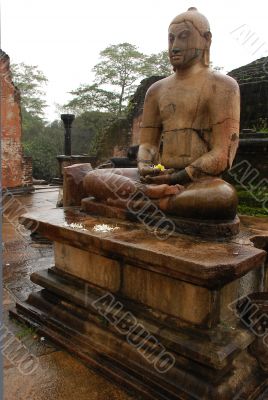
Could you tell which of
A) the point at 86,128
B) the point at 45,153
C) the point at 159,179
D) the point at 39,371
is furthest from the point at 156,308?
the point at 86,128

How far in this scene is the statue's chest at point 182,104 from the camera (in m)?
2.55

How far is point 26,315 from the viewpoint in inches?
108

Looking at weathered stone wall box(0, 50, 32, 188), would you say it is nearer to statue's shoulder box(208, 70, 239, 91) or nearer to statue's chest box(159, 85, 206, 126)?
statue's chest box(159, 85, 206, 126)

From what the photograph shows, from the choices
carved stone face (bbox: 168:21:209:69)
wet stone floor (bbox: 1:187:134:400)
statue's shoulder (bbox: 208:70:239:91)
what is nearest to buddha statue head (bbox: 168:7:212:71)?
carved stone face (bbox: 168:21:209:69)

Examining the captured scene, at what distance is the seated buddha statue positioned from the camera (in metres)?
2.27

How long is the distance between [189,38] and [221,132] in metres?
0.69

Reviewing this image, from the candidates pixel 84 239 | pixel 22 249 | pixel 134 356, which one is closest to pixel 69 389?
pixel 134 356

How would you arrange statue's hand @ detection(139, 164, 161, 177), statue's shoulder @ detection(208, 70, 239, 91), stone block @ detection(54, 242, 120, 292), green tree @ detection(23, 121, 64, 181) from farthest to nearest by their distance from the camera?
1. green tree @ detection(23, 121, 64, 181)
2. statue's hand @ detection(139, 164, 161, 177)
3. statue's shoulder @ detection(208, 70, 239, 91)
4. stone block @ detection(54, 242, 120, 292)

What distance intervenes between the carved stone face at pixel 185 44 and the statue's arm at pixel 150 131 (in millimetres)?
350

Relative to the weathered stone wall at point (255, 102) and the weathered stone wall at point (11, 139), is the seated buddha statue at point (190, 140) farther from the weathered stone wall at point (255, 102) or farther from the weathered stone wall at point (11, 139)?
the weathered stone wall at point (11, 139)

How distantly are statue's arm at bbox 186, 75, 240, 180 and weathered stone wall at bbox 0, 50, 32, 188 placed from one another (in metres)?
8.22

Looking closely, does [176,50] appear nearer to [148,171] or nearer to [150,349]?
[148,171]

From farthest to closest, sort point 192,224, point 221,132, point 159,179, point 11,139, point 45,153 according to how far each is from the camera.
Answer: point 45,153 < point 11,139 < point 159,179 < point 221,132 < point 192,224

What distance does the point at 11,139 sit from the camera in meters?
10.1
